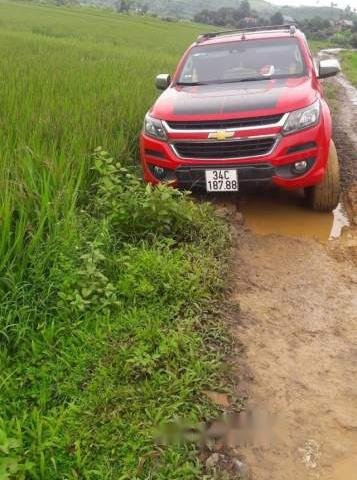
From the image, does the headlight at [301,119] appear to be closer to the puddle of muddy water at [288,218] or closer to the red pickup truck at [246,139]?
the red pickup truck at [246,139]

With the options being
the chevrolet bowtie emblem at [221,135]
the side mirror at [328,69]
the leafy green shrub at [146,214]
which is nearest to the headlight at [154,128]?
the chevrolet bowtie emblem at [221,135]

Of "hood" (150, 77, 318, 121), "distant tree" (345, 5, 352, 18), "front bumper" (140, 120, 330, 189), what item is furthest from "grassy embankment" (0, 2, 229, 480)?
"distant tree" (345, 5, 352, 18)

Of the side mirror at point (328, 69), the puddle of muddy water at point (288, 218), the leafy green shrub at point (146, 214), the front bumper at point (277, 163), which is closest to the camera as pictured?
the leafy green shrub at point (146, 214)

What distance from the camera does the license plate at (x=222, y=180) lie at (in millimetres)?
4434

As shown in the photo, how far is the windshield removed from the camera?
17.7ft

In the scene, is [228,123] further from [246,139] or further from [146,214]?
[146,214]

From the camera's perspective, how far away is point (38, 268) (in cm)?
303

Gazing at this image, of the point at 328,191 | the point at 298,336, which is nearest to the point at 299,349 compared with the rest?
the point at 298,336

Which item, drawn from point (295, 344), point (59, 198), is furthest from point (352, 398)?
point (59, 198)

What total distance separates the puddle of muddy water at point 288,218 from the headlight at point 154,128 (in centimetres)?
109

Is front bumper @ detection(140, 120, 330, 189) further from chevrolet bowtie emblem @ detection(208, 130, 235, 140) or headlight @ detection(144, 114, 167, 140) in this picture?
chevrolet bowtie emblem @ detection(208, 130, 235, 140)

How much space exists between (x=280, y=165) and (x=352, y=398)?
2.31 m

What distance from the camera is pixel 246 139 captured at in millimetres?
4340

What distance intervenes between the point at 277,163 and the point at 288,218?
675 millimetres
